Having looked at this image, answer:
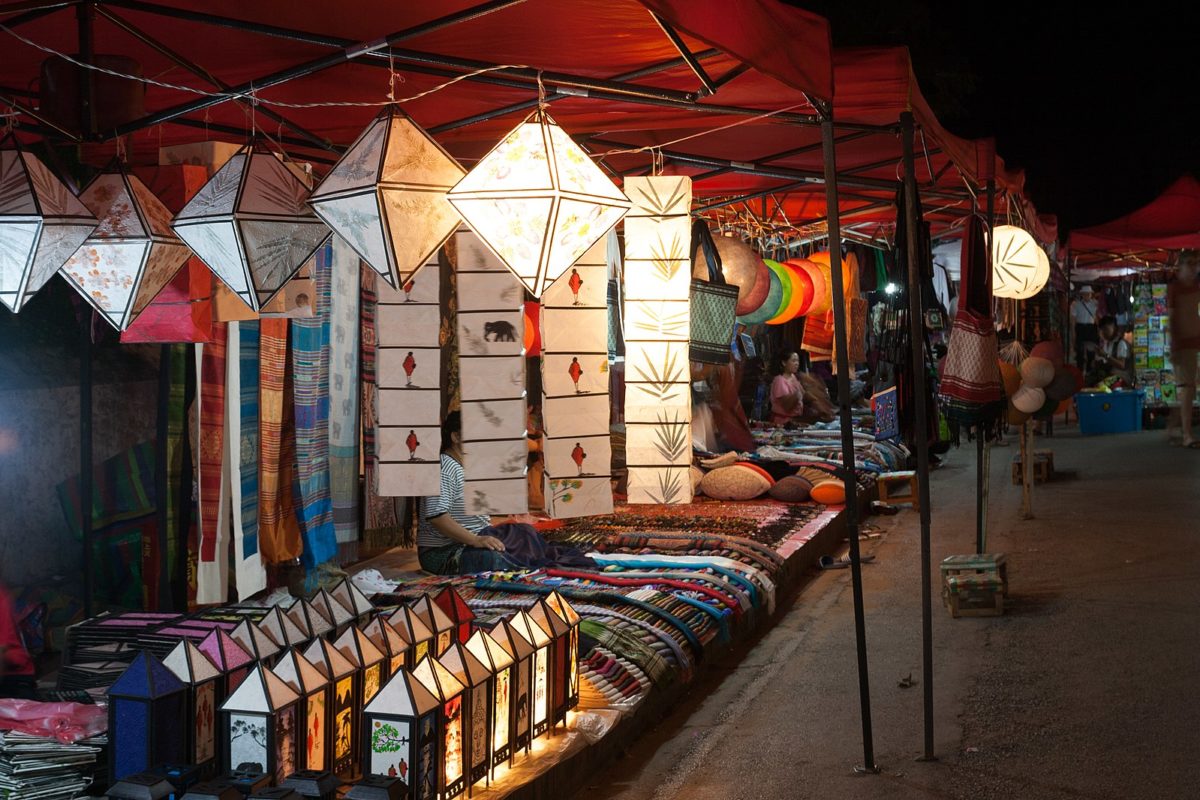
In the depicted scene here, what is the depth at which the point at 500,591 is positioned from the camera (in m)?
5.93

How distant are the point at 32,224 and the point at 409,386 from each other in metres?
1.60

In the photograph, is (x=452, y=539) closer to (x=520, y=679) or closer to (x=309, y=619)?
(x=309, y=619)

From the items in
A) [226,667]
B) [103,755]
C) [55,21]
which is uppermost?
[55,21]

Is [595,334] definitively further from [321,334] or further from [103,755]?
[103,755]

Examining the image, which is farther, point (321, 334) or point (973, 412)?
point (973, 412)

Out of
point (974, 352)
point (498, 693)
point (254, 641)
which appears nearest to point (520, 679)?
point (498, 693)

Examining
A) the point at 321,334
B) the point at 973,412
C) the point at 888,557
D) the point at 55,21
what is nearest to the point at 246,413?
the point at 321,334

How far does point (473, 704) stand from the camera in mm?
3547

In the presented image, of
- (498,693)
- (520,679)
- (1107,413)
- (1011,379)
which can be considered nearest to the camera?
(498,693)

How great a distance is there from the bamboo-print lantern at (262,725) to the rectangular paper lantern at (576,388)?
6.28 feet

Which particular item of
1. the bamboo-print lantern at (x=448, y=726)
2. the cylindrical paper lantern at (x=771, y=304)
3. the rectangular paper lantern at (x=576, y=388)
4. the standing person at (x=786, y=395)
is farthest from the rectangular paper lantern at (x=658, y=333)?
the standing person at (x=786, y=395)

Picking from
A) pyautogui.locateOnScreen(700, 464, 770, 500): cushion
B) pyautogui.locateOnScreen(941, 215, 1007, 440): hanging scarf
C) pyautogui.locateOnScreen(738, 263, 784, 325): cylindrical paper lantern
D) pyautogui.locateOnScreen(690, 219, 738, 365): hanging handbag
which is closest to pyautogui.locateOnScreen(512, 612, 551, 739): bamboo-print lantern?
pyautogui.locateOnScreen(690, 219, 738, 365): hanging handbag

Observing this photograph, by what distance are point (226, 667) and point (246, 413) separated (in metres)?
2.17

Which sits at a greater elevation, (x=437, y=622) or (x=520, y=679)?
(x=437, y=622)
